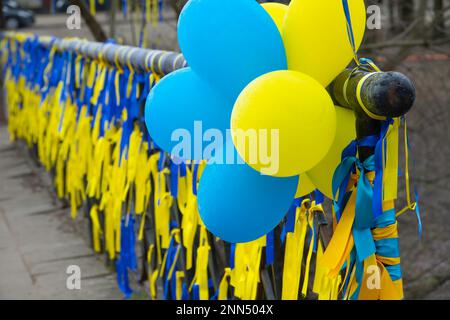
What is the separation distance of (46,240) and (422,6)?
8.51ft

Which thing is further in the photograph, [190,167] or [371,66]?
[190,167]

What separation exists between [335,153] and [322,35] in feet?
0.83

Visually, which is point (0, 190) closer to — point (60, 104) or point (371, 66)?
point (60, 104)

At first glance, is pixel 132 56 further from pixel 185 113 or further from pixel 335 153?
pixel 335 153

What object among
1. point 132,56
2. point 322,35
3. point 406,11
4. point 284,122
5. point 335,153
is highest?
point 322,35

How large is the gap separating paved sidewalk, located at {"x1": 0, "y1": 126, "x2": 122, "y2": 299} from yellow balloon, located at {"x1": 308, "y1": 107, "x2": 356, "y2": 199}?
223cm

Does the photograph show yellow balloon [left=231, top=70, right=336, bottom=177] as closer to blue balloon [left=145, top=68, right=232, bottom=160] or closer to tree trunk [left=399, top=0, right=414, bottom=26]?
blue balloon [left=145, top=68, right=232, bottom=160]

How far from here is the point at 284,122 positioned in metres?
1.48

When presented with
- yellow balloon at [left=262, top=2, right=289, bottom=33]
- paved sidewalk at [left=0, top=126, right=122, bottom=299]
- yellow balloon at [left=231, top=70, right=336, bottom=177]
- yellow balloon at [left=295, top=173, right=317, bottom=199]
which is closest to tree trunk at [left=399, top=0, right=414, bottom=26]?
paved sidewalk at [left=0, top=126, right=122, bottom=299]

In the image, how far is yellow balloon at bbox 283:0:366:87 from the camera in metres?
1.59

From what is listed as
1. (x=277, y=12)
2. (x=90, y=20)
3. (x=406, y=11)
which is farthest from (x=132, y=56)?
(x=406, y=11)

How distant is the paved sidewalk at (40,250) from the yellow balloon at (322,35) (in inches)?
92.8
